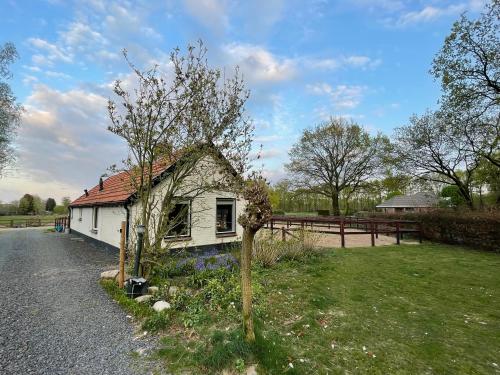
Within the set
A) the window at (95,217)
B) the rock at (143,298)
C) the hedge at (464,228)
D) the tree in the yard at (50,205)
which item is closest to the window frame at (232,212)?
the rock at (143,298)

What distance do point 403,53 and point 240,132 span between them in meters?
7.13

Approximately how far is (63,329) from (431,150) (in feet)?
79.5

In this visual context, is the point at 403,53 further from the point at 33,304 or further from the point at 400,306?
the point at 33,304

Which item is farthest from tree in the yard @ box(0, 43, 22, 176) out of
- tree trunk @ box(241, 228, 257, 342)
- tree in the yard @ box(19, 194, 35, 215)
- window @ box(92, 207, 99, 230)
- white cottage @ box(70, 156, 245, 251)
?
tree in the yard @ box(19, 194, 35, 215)

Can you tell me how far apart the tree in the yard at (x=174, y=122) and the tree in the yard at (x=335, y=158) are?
80.8 feet

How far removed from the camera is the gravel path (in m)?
3.10

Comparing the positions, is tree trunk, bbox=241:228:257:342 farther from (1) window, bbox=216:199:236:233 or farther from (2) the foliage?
(2) the foliage

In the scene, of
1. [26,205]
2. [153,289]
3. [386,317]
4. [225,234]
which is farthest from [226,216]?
[26,205]

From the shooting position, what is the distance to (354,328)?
3867 mm

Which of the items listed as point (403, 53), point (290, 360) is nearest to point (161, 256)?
point (290, 360)

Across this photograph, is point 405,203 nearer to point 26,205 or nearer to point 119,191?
point 119,191

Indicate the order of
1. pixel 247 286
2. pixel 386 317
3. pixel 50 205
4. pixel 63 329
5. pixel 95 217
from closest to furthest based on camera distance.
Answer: pixel 247 286 → pixel 63 329 → pixel 386 317 → pixel 95 217 → pixel 50 205

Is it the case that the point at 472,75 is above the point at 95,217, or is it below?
above

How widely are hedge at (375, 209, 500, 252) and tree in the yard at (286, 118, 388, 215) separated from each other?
48.7 ft
